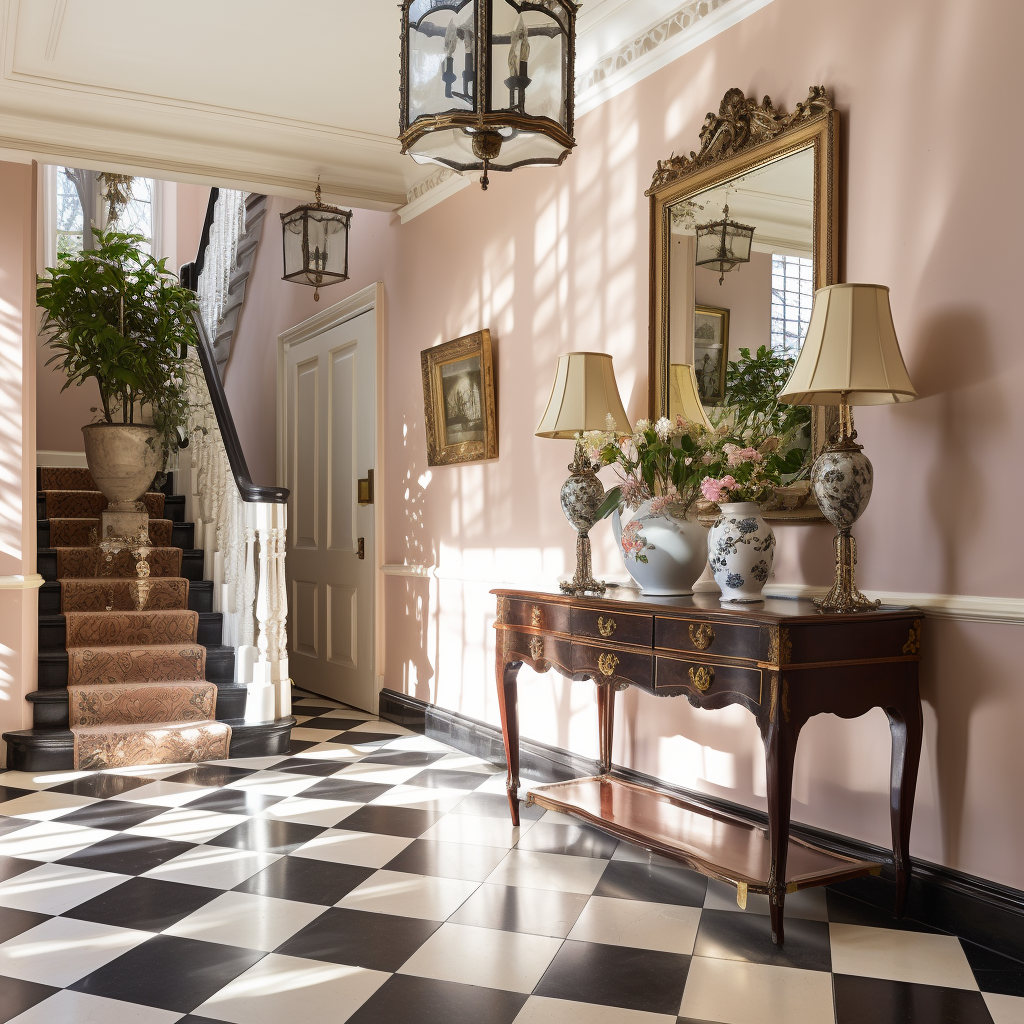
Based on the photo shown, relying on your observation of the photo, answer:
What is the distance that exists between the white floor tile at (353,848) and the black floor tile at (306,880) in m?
0.04

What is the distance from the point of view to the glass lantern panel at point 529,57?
215 cm

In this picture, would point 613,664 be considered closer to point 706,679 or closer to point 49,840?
point 706,679

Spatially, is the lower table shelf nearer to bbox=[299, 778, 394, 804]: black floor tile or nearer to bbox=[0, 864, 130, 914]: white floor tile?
bbox=[299, 778, 394, 804]: black floor tile

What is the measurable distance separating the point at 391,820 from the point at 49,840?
111cm

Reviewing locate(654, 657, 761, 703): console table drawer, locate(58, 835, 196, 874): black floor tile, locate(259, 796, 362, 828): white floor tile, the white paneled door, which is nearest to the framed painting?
locate(654, 657, 761, 703): console table drawer

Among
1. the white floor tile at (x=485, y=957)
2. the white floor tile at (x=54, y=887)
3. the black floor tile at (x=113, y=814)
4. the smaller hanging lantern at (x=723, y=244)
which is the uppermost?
the smaller hanging lantern at (x=723, y=244)

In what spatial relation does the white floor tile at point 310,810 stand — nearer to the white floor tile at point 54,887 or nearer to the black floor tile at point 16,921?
the white floor tile at point 54,887

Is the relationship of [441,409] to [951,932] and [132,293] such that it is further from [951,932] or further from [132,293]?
[951,932]

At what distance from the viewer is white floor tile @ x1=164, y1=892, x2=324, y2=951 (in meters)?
2.44

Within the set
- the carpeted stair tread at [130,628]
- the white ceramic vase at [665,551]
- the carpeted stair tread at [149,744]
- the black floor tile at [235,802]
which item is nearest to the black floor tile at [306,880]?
the black floor tile at [235,802]

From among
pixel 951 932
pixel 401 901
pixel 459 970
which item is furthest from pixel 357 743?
pixel 951 932

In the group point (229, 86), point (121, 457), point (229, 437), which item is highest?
point (229, 86)

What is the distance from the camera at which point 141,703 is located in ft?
14.5

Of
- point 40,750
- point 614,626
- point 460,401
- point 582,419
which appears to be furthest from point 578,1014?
point 460,401
